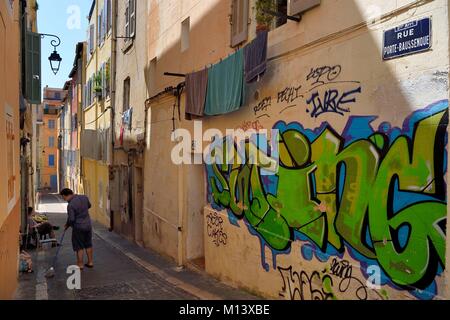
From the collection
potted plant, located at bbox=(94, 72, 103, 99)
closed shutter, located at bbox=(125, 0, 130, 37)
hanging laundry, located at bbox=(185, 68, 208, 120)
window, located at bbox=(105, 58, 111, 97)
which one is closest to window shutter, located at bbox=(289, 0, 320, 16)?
hanging laundry, located at bbox=(185, 68, 208, 120)

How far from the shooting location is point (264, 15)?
23.2 feet

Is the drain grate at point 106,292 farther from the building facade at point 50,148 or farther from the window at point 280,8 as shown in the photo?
the building facade at point 50,148

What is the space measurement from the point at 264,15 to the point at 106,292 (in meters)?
5.02

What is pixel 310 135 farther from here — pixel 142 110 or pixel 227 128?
pixel 142 110

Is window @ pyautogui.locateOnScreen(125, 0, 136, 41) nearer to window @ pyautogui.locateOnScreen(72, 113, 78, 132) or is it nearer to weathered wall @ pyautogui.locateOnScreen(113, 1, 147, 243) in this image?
weathered wall @ pyautogui.locateOnScreen(113, 1, 147, 243)

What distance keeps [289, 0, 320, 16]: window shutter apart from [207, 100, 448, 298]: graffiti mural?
888mm

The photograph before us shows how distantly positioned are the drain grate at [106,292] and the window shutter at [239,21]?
14.5 ft

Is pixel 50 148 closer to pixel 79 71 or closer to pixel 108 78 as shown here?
pixel 79 71

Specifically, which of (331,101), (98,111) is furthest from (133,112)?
(331,101)

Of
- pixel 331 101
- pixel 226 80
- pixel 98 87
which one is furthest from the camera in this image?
pixel 98 87

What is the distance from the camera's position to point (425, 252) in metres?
4.18

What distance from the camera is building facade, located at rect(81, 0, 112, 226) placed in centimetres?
1892

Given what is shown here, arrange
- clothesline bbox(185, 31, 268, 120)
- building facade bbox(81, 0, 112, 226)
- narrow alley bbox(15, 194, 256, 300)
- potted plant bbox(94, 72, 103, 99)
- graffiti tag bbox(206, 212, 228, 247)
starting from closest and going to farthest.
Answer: clothesline bbox(185, 31, 268, 120) → narrow alley bbox(15, 194, 256, 300) → graffiti tag bbox(206, 212, 228, 247) → building facade bbox(81, 0, 112, 226) → potted plant bbox(94, 72, 103, 99)

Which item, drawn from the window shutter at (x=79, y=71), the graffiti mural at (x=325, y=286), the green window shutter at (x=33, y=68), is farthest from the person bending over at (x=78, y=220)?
the window shutter at (x=79, y=71)
